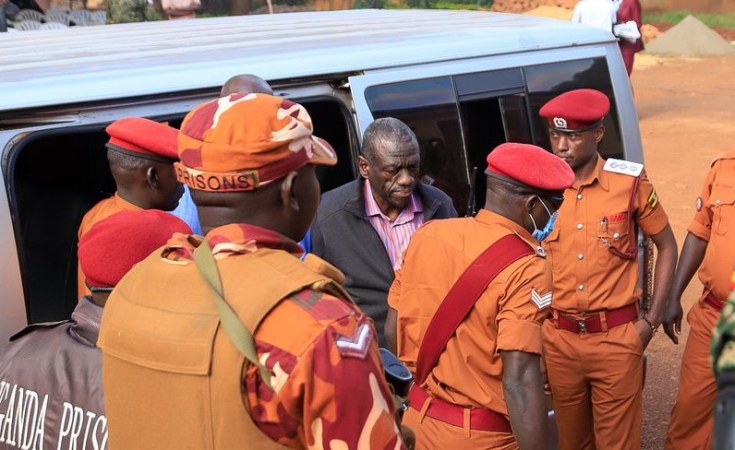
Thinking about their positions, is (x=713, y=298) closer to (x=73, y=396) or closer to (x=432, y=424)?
(x=432, y=424)

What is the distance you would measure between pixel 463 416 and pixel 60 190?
2.10 metres

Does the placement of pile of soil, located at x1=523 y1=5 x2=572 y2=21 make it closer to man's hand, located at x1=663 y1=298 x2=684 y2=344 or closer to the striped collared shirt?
man's hand, located at x1=663 y1=298 x2=684 y2=344

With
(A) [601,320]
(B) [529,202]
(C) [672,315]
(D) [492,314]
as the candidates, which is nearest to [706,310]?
(C) [672,315]

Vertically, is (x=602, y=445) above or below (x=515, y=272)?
below

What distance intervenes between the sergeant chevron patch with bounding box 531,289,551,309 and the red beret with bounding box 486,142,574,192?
14.1 inches

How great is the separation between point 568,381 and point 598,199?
853mm

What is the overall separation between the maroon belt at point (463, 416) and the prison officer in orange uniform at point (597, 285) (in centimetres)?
132

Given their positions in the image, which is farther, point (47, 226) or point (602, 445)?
point (602, 445)

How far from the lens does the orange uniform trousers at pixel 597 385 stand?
441cm

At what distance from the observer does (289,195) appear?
1905 millimetres

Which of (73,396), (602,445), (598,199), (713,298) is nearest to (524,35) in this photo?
(598,199)

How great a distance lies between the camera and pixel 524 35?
469 cm

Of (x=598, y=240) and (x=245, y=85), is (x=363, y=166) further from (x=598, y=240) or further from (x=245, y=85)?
(x=598, y=240)

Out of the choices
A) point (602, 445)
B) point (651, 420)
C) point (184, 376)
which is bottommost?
point (651, 420)
